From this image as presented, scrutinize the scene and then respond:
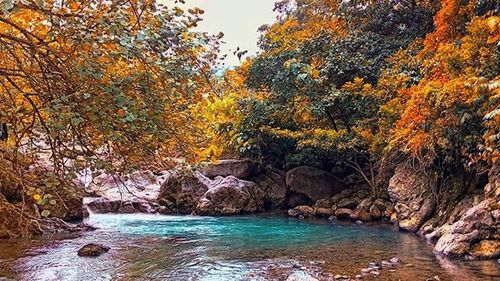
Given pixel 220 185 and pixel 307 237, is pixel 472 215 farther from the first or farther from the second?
pixel 220 185

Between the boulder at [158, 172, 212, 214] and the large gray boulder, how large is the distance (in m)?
3.65

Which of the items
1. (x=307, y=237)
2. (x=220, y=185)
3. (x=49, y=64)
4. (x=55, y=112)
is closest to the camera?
(x=55, y=112)

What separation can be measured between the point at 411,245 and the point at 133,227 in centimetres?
855

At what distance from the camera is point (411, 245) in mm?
11227

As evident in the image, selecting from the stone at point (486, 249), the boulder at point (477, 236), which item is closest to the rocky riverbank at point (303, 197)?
the boulder at point (477, 236)

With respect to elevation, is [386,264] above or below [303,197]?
below

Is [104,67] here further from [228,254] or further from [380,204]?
[380,204]

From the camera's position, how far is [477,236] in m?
9.59

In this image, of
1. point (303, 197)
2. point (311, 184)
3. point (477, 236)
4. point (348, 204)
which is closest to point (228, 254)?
point (477, 236)

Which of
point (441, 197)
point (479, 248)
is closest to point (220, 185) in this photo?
point (441, 197)

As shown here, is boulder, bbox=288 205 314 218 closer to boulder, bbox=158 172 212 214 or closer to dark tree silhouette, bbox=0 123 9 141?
boulder, bbox=158 172 212 214

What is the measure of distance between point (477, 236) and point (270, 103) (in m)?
11.2

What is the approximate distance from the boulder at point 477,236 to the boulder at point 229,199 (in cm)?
982

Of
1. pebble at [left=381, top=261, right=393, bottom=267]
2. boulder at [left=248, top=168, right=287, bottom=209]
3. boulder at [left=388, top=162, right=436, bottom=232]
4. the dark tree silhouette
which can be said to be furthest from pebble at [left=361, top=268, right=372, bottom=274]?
boulder at [left=248, top=168, right=287, bottom=209]
